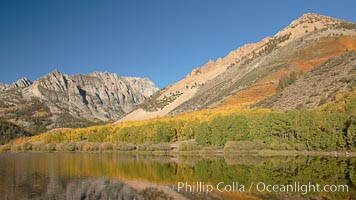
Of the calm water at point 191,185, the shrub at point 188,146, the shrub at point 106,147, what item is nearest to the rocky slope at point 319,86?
the shrub at point 188,146

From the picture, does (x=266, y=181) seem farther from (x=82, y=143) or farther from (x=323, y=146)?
(x=82, y=143)

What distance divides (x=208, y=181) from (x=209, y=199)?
13.2 metres

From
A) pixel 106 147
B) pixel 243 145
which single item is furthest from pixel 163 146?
pixel 106 147

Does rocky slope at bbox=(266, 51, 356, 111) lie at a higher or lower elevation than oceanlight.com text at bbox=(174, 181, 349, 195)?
higher

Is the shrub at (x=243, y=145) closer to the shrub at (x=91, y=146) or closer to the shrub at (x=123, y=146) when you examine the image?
the shrub at (x=123, y=146)

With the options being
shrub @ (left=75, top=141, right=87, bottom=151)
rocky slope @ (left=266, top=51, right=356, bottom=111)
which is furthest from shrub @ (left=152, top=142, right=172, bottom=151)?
shrub @ (left=75, top=141, right=87, bottom=151)

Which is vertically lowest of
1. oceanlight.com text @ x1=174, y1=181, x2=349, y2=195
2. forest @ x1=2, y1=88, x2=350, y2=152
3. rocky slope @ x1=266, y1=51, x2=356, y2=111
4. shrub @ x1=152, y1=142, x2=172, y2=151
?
oceanlight.com text @ x1=174, y1=181, x2=349, y2=195

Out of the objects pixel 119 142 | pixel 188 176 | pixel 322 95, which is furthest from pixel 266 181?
pixel 119 142

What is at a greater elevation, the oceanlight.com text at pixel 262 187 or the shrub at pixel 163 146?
the shrub at pixel 163 146

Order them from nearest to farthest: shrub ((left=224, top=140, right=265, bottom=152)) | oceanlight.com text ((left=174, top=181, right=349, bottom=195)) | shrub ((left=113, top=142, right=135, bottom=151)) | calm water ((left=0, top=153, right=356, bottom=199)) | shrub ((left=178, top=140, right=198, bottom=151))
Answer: calm water ((left=0, top=153, right=356, bottom=199))
oceanlight.com text ((left=174, top=181, right=349, bottom=195))
shrub ((left=224, top=140, right=265, bottom=152))
shrub ((left=178, top=140, right=198, bottom=151))
shrub ((left=113, top=142, right=135, bottom=151))

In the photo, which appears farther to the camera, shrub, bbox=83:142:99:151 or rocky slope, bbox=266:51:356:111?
shrub, bbox=83:142:99:151

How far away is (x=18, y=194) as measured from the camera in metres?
45.3

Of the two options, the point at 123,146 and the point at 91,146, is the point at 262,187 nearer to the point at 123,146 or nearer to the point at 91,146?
the point at 123,146

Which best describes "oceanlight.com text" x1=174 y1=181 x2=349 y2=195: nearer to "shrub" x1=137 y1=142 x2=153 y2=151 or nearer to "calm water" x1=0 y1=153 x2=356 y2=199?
"calm water" x1=0 y1=153 x2=356 y2=199
